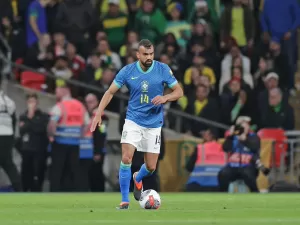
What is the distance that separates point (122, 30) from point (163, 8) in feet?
4.03

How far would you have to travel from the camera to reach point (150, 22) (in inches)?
1171

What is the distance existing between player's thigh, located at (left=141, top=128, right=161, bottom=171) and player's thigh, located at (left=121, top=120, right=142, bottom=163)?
15cm

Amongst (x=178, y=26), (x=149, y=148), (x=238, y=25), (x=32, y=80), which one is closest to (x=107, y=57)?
(x=32, y=80)

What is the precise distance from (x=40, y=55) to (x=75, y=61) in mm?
864

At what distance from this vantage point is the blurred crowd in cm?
2822

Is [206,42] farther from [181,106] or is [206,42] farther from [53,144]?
[53,144]

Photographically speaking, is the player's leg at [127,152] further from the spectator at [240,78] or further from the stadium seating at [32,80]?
the stadium seating at [32,80]

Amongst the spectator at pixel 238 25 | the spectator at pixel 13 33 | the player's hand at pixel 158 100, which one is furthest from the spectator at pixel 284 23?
the player's hand at pixel 158 100

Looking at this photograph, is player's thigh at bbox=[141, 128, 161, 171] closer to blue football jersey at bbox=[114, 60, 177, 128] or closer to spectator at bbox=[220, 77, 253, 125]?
blue football jersey at bbox=[114, 60, 177, 128]

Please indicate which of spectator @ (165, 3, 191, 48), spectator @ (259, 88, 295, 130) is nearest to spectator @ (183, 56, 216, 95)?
spectator @ (165, 3, 191, 48)

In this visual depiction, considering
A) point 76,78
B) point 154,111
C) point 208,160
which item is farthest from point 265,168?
point 154,111

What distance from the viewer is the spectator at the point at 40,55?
29.1m

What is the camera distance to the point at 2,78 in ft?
94.1
